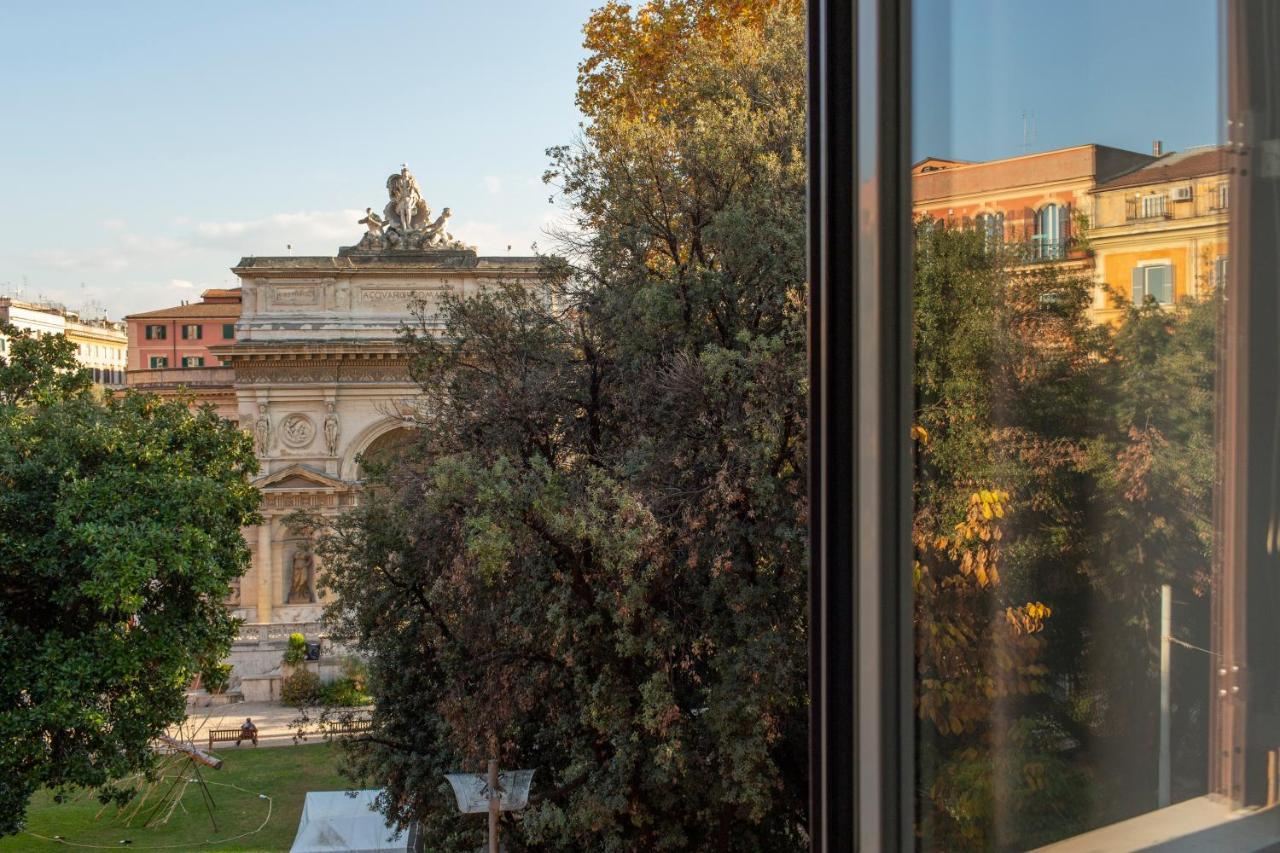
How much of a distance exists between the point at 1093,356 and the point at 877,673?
53 cm

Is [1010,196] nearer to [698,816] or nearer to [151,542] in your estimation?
[698,816]

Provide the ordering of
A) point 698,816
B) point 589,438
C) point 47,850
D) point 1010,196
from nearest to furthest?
1. point 1010,196
2. point 698,816
3. point 589,438
4. point 47,850

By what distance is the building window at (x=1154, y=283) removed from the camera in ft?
3.40

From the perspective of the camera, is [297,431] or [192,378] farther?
[192,378]

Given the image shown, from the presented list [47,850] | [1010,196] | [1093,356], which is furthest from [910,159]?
[47,850]

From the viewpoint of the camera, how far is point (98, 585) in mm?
10617

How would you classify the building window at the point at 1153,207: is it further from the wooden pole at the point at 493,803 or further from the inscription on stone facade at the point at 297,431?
the inscription on stone facade at the point at 297,431

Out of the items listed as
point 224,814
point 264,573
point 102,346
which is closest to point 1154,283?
point 224,814

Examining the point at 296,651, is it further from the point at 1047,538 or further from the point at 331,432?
the point at 1047,538

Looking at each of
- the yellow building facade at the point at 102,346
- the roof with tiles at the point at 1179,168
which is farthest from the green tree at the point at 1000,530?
the yellow building facade at the point at 102,346

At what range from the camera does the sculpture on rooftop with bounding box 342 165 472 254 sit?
26.0 meters

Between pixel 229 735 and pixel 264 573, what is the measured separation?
204 inches

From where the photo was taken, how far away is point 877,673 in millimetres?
1505

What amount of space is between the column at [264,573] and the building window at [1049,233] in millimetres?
25256
